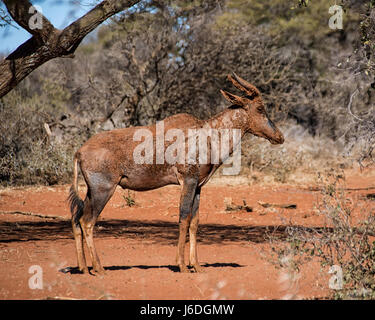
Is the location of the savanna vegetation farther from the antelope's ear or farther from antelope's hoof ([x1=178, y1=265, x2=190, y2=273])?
antelope's hoof ([x1=178, y1=265, x2=190, y2=273])

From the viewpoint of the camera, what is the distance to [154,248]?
8812 millimetres

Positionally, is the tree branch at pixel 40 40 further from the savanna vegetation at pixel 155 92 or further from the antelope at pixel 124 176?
the savanna vegetation at pixel 155 92

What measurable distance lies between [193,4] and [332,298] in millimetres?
13387

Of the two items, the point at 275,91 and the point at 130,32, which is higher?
the point at 130,32

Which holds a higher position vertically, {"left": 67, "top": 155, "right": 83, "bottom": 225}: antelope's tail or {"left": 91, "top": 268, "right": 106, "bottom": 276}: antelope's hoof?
{"left": 67, "top": 155, "right": 83, "bottom": 225}: antelope's tail

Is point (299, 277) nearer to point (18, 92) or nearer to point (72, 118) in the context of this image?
point (72, 118)

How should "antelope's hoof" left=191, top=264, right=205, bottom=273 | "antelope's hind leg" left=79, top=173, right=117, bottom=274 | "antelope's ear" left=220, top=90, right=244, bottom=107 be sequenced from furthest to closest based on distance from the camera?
"antelope's ear" left=220, top=90, right=244, bottom=107, "antelope's hoof" left=191, top=264, right=205, bottom=273, "antelope's hind leg" left=79, top=173, right=117, bottom=274

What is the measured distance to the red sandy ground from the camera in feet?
20.1

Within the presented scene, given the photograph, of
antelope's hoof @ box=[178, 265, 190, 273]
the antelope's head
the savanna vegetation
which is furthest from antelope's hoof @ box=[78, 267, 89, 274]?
the savanna vegetation

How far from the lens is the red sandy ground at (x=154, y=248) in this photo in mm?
6141

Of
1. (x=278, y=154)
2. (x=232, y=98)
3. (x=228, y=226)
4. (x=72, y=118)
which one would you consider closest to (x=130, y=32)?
(x=72, y=118)

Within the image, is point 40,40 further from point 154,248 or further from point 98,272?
point 154,248

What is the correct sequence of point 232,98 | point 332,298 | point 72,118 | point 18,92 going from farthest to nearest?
point 18,92, point 72,118, point 232,98, point 332,298

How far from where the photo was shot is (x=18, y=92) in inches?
727
